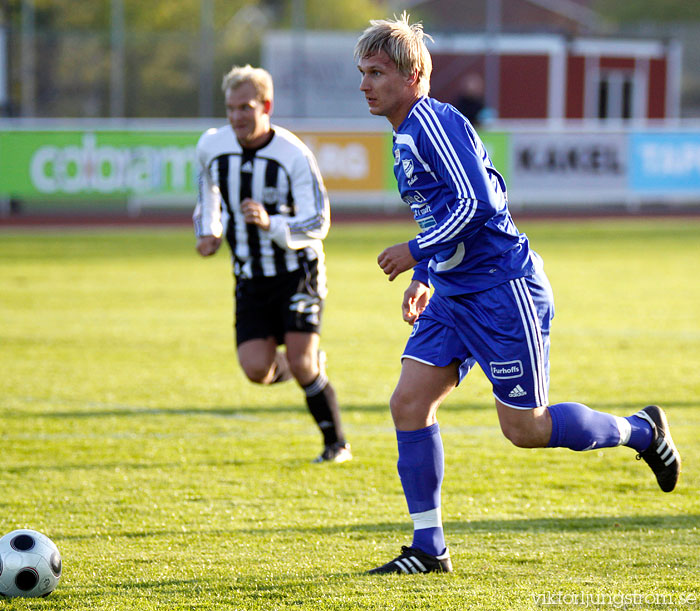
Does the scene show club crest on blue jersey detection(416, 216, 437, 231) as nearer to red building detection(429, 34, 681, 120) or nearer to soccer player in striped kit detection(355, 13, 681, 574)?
soccer player in striped kit detection(355, 13, 681, 574)

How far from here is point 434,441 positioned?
4.03 metres

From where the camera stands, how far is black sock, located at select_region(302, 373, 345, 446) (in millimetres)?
5766

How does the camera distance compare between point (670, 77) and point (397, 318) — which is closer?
point (397, 318)

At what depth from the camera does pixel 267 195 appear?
5805 mm

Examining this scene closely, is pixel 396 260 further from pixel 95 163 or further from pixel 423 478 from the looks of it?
pixel 95 163

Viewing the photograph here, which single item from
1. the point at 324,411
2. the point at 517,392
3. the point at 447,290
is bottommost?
the point at 324,411

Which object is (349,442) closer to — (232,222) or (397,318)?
(232,222)

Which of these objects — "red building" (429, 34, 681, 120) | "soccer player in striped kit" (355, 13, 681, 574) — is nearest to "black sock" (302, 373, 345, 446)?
"soccer player in striped kit" (355, 13, 681, 574)

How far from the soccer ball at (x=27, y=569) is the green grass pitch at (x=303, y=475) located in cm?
5

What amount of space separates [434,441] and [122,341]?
5907 mm

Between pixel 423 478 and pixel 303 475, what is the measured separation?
1539mm

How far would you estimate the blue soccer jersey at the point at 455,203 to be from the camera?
12.1 ft

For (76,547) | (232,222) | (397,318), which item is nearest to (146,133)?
(397,318)

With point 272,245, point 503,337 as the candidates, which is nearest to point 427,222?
point 503,337
